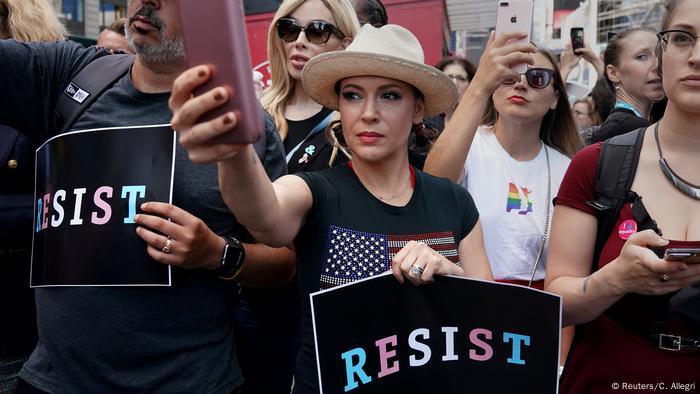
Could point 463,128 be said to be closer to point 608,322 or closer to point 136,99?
point 608,322

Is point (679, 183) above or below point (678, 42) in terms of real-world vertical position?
below

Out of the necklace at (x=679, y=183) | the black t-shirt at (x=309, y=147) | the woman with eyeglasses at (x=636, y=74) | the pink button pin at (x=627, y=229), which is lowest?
the pink button pin at (x=627, y=229)

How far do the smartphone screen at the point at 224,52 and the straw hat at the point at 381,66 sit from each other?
2.97 ft

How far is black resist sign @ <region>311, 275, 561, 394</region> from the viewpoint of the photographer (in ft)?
5.55

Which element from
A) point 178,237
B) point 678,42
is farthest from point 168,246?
point 678,42

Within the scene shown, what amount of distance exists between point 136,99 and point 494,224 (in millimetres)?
1698

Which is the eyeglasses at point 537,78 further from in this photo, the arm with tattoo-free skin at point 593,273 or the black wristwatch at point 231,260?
the black wristwatch at point 231,260

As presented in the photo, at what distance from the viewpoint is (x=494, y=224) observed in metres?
2.93

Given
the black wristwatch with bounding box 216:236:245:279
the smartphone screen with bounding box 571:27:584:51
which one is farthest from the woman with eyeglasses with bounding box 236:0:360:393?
the smartphone screen with bounding box 571:27:584:51

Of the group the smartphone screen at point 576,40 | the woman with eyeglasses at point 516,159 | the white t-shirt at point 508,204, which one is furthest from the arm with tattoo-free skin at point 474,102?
the smartphone screen at point 576,40

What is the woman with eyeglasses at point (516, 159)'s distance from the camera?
2586 millimetres

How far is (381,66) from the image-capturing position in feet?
6.68

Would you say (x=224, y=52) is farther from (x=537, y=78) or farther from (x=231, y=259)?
(x=537, y=78)

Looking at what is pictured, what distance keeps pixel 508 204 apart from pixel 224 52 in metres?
2.10
